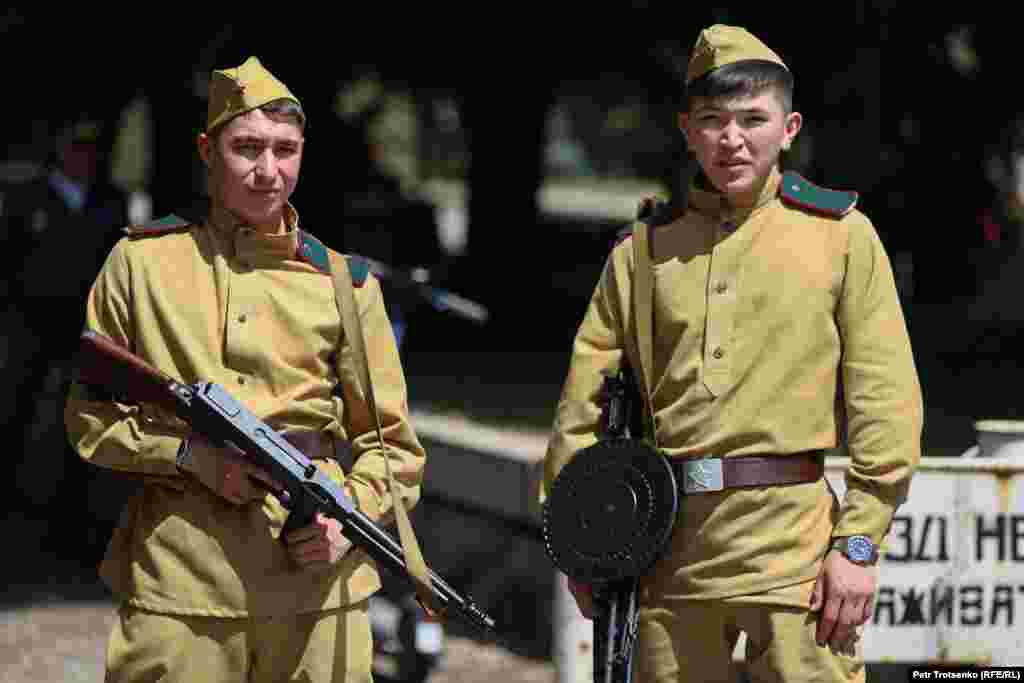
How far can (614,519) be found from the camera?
4359 mm

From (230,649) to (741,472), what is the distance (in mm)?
1113

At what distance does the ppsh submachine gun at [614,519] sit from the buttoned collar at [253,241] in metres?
0.74

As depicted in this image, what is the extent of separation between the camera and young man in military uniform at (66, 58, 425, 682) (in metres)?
4.29

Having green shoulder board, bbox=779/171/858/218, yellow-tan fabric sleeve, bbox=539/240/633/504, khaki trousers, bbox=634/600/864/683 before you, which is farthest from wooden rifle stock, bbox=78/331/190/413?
green shoulder board, bbox=779/171/858/218

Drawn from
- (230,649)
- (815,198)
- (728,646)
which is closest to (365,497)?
(230,649)

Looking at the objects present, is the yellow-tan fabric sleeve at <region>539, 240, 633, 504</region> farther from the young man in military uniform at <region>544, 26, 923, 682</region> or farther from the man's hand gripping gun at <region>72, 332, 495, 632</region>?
the man's hand gripping gun at <region>72, 332, 495, 632</region>

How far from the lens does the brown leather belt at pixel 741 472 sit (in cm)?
425

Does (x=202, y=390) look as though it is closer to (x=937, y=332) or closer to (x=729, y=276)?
(x=729, y=276)

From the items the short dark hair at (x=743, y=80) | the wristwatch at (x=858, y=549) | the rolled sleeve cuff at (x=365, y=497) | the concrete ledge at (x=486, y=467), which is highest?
the short dark hair at (x=743, y=80)

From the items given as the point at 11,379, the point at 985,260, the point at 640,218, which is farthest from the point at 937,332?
the point at 640,218

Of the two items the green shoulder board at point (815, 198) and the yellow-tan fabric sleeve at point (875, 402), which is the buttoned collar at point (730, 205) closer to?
the green shoulder board at point (815, 198)

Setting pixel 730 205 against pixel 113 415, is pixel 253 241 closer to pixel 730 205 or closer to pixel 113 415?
pixel 113 415

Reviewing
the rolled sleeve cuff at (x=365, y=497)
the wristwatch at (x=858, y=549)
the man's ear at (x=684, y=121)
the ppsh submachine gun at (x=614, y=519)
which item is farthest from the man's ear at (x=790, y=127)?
the rolled sleeve cuff at (x=365, y=497)

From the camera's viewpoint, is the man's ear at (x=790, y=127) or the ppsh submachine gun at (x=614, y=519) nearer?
the ppsh submachine gun at (x=614, y=519)
